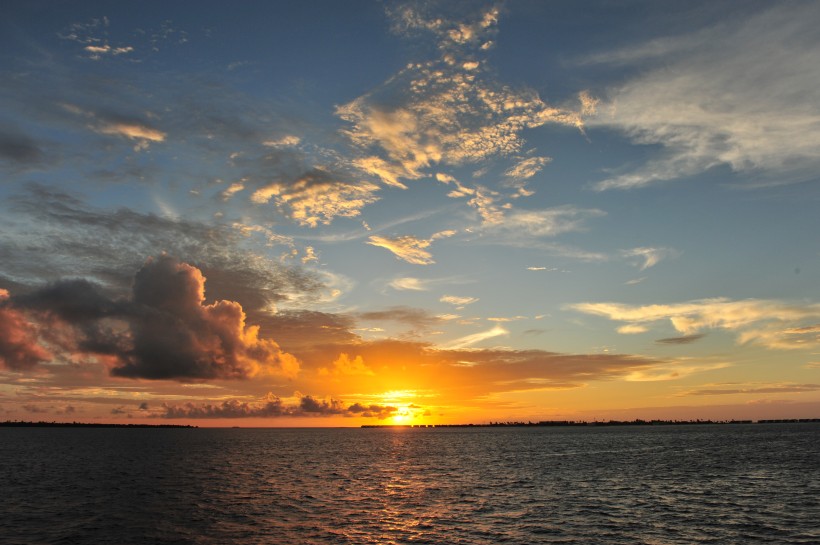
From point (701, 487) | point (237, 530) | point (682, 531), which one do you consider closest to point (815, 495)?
point (701, 487)

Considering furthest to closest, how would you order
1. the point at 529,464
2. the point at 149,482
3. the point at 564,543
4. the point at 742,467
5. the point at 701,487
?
the point at 529,464 < the point at 742,467 < the point at 149,482 < the point at 701,487 < the point at 564,543

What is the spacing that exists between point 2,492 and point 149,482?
20164 mm

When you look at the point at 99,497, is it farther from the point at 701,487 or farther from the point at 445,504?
the point at 701,487

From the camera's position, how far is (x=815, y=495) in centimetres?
7138

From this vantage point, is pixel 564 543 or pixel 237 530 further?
pixel 237 530

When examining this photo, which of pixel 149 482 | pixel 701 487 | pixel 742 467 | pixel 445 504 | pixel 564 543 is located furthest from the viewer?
pixel 742 467

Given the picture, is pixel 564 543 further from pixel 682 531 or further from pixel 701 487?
pixel 701 487

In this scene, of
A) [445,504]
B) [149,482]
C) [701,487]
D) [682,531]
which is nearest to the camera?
[682,531]

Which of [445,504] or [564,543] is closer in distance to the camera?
[564,543]

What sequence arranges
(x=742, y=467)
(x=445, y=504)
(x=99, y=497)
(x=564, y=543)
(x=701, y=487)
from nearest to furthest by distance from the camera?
(x=564, y=543) → (x=445, y=504) → (x=99, y=497) → (x=701, y=487) → (x=742, y=467)

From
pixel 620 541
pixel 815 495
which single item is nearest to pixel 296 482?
pixel 620 541

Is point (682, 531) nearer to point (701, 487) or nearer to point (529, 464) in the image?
point (701, 487)

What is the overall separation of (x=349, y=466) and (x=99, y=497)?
61195mm

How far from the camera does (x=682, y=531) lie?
168 feet
